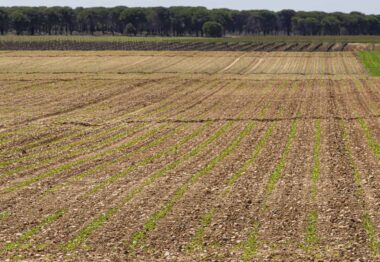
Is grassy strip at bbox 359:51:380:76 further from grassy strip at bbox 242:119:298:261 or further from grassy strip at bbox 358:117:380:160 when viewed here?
grassy strip at bbox 242:119:298:261

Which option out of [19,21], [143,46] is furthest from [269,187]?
[19,21]

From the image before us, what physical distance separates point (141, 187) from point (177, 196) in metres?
1.44

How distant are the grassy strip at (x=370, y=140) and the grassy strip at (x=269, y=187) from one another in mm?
2796

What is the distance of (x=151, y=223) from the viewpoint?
1434 cm

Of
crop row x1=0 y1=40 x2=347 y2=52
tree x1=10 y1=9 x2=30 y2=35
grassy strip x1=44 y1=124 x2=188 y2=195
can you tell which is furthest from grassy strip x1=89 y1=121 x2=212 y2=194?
tree x1=10 y1=9 x2=30 y2=35

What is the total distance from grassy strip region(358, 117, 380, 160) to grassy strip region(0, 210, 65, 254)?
36.0 feet

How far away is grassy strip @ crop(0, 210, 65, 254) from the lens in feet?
42.3

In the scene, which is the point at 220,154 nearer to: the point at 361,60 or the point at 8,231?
the point at 8,231

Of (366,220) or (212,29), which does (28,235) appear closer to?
(366,220)

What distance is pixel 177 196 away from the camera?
655 inches

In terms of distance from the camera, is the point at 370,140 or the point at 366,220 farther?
the point at 370,140

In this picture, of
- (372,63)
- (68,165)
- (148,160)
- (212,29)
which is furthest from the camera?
(212,29)

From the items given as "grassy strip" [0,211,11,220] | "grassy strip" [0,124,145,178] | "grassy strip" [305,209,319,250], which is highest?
"grassy strip" [305,209,319,250]

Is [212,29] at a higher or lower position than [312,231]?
higher
